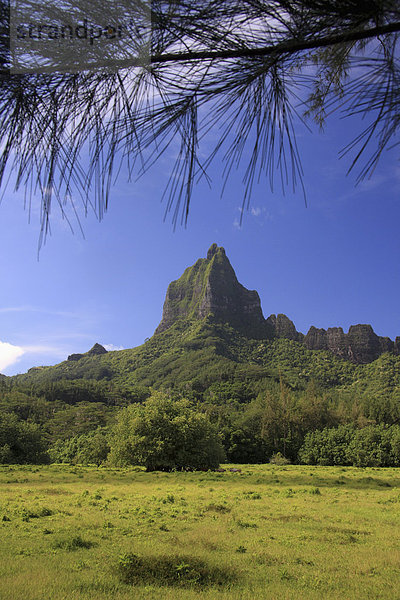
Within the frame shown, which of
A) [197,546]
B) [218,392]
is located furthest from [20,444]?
[218,392]

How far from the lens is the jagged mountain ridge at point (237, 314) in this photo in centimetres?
10975

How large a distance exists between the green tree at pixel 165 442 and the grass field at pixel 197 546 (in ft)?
38.7

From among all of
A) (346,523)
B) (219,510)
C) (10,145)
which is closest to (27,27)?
(10,145)

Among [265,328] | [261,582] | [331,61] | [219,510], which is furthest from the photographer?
[265,328]

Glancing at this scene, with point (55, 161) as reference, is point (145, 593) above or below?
below

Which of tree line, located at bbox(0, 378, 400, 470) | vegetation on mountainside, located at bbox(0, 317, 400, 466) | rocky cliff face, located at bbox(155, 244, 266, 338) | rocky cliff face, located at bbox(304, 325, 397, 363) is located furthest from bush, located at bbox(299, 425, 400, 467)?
rocky cliff face, located at bbox(155, 244, 266, 338)

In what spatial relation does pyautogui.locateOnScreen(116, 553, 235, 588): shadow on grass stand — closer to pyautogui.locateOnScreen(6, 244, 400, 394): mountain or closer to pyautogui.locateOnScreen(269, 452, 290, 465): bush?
pyautogui.locateOnScreen(269, 452, 290, 465): bush

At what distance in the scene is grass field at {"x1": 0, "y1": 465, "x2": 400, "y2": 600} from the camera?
5566 millimetres

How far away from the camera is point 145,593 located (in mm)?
5344

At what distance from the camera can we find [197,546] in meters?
7.75

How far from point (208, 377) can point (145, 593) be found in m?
84.9

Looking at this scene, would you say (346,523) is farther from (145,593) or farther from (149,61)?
(149,61)

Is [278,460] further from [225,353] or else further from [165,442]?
[225,353]

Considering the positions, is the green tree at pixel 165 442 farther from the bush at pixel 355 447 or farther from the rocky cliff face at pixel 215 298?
the rocky cliff face at pixel 215 298
